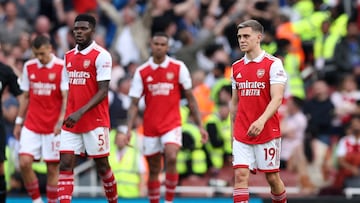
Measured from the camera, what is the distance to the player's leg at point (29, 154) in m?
17.6

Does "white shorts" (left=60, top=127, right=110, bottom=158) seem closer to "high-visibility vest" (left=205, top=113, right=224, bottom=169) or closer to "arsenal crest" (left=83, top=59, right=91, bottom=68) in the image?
"arsenal crest" (left=83, top=59, right=91, bottom=68)

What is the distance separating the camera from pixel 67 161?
1564cm

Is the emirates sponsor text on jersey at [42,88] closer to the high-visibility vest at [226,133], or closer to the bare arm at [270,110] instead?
the bare arm at [270,110]

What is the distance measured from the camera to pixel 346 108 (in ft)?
73.5

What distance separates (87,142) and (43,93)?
194 cm

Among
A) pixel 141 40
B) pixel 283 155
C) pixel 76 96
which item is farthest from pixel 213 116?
pixel 76 96

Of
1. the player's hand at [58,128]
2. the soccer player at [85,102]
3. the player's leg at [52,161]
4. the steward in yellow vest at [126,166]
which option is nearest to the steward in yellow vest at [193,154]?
the steward in yellow vest at [126,166]

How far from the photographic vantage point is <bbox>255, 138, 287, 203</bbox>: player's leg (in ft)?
49.2

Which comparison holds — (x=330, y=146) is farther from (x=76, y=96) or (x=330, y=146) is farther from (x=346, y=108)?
(x=76, y=96)

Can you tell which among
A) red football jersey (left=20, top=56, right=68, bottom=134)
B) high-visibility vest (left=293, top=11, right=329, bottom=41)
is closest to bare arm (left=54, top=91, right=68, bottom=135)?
red football jersey (left=20, top=56, right=68, bottom=134)

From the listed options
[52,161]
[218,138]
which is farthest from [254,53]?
[218,138]

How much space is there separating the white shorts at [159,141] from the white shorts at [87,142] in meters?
2.08

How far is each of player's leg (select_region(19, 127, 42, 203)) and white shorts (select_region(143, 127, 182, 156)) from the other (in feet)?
5.47

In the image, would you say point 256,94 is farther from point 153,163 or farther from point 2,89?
point 2,89
